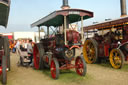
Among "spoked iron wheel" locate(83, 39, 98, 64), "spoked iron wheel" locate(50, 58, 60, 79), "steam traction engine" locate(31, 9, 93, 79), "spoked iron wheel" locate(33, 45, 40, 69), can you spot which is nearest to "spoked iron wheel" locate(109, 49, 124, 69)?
"spoked iron wheel" locate(83, 39, 98, 64)

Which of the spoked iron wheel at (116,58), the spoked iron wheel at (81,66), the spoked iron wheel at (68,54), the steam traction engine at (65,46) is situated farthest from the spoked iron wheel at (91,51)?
the spoked iron wheel at (68,54)

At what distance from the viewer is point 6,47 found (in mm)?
4711

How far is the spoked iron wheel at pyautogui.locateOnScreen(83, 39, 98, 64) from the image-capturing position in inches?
247

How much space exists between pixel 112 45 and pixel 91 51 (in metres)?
1.23

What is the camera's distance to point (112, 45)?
5617mm

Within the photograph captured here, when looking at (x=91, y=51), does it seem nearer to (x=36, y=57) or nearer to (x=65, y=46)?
(x=36, y=57)

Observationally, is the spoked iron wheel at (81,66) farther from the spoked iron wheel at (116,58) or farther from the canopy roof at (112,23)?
the canopy roof at (112,23)

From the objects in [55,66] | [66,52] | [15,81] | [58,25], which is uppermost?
[58,25]

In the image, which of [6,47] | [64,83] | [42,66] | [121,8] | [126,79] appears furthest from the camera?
[121,8]

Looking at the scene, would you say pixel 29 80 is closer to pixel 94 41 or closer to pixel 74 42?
pixel 74 42

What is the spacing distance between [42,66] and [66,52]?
144 centimetres

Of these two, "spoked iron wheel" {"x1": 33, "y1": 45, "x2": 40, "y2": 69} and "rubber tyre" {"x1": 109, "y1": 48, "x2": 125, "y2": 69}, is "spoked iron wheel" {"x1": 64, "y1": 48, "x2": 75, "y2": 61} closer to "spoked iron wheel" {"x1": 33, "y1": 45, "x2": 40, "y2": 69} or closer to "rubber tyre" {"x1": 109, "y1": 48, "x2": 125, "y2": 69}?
"spoked iron wheel" {"x1": 33, "y1": 45, "x2": 40, "y2": 69}

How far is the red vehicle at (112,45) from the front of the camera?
518 cm

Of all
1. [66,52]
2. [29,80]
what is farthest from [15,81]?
[66,52]
